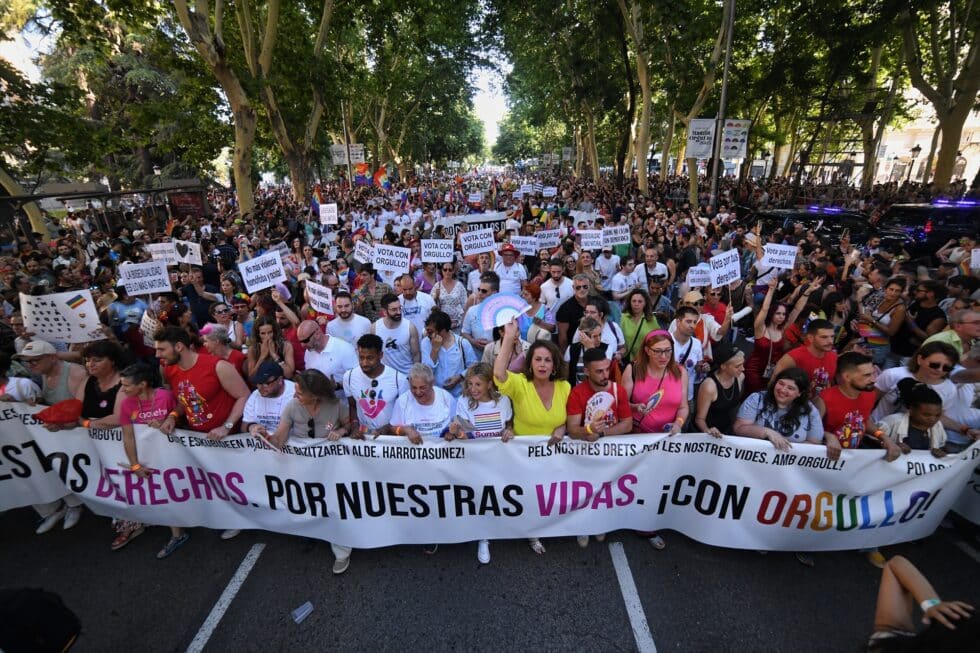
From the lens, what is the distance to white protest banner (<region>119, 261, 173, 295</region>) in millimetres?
5917

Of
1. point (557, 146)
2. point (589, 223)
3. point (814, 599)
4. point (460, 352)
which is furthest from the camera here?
point (557, 146)

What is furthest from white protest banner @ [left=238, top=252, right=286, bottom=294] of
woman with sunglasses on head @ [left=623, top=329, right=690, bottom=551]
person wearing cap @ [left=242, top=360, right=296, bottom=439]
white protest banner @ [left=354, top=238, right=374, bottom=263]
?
woman with sunglasses on head @ [left=623, top=329, right=690, bottom=551]

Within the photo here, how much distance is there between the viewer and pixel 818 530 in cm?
366

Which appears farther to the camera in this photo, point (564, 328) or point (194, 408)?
point (564, 328)

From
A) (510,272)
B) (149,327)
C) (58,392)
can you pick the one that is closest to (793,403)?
(510,272)

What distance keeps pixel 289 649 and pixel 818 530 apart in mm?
4123

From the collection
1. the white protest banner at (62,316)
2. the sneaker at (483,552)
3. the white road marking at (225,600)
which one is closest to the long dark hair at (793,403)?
the sneaker at (483,552)

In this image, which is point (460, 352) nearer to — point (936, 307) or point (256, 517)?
point (256, 517)

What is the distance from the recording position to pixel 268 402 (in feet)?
12.8

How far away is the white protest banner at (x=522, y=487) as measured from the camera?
141 inches

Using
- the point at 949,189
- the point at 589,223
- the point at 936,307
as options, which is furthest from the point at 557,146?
the point at 936,307

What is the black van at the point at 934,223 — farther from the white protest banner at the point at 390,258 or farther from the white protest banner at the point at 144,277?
the white protest banner at the point at 144,277

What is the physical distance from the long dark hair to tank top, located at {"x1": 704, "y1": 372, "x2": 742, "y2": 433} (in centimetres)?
22

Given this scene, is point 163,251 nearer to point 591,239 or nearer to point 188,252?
point 188,252
